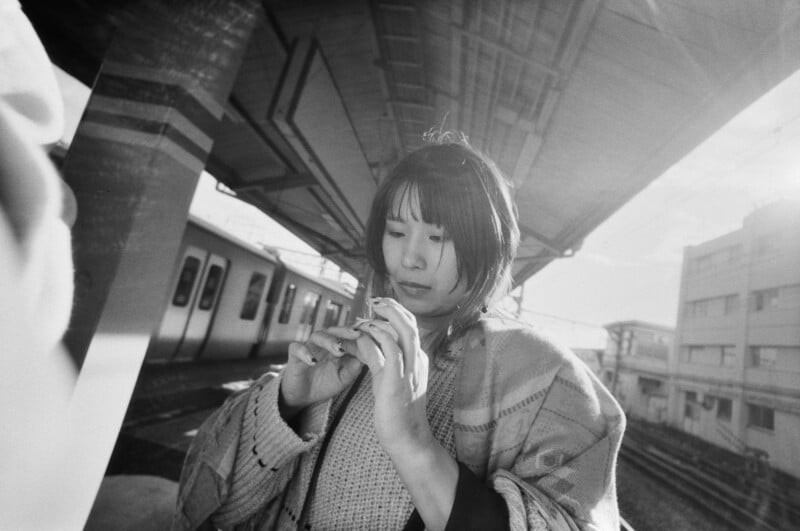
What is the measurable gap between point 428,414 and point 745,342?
30.3 meters

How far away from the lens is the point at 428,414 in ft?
3.50

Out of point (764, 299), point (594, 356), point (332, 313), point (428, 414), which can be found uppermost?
point (764, 299)

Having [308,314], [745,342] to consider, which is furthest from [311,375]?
[745,342]

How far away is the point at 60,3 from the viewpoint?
332 cm

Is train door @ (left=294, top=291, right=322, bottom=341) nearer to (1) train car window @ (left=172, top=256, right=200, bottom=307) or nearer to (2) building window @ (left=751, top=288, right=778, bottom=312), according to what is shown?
(1) train car window @ (left=172, top=256, right=200, bottom=307)

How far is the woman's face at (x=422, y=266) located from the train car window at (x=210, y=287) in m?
7.81

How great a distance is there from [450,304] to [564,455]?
→ 1.61 ft

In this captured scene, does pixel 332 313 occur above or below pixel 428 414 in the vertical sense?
above

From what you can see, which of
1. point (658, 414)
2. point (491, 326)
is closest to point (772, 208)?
point (658, 414)

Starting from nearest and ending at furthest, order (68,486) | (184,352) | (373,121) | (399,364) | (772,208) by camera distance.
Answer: (399,364)
(68,486)
(373,121)
(184,352)
(772,208)

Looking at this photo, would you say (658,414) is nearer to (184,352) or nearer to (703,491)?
(703,491)

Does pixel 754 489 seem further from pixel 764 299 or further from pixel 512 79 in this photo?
pixel 512 79

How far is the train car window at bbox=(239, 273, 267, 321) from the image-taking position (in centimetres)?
974

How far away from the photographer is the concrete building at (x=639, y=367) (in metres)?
33.0
